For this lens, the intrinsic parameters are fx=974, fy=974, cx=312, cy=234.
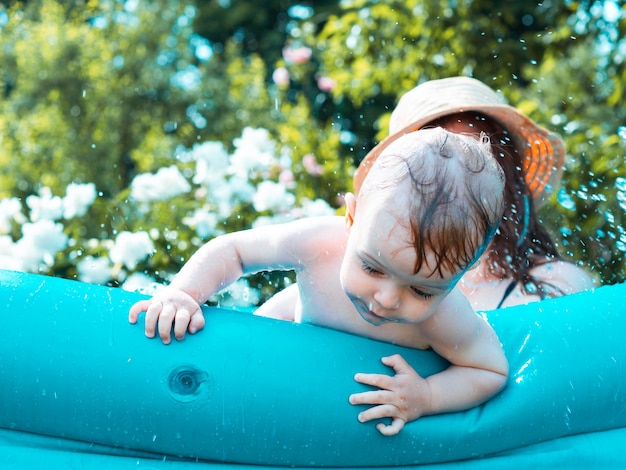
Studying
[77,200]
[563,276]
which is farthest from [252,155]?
[563,276]

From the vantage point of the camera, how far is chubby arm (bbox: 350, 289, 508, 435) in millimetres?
1828

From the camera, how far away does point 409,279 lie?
1.65 metres

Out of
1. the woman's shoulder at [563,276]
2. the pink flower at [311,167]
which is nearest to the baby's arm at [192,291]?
→ the woman's shoulder at [563,276]

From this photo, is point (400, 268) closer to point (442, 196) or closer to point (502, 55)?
point (442, 196)

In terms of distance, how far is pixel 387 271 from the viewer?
1657mm

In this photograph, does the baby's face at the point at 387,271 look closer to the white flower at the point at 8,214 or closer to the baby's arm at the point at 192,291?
the baby's arm at the point at 192,291

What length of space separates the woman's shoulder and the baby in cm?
89

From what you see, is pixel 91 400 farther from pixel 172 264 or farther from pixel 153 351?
pixel 172 264

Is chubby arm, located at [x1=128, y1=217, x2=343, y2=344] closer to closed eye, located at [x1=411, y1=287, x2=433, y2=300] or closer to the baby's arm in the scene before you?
the baby's arm

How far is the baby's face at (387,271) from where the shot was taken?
5.34 ft

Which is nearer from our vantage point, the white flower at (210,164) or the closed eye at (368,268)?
the closed eye at (368,268)

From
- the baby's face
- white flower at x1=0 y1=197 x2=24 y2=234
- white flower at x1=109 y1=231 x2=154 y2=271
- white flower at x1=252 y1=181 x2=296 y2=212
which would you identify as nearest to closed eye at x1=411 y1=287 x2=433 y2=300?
the baby's face

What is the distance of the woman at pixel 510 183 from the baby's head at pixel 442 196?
0.94 m

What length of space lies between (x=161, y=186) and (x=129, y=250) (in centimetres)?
54
